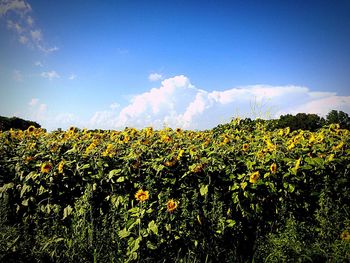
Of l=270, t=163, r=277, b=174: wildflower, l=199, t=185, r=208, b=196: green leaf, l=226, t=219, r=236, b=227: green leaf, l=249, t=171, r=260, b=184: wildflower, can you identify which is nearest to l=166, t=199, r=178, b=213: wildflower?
l=199, t=185, r=208, b=196: green leaf

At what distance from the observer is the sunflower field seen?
9.24ft

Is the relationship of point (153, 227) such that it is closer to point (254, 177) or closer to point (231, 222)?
point (231, 222)

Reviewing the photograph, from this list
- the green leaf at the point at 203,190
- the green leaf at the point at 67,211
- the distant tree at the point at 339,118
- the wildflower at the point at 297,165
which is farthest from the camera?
the distant tree at the point at 339,118

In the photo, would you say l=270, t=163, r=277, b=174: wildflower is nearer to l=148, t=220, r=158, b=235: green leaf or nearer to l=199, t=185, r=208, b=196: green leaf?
l=199, t=185, r=208, b=196: green leaf

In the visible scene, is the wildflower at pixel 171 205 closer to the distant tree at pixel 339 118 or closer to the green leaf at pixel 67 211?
the green leaf at pixel 67 211

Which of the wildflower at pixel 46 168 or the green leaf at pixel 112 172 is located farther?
the wildflower at pixel 46 168

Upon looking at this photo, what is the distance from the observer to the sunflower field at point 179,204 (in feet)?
9.24

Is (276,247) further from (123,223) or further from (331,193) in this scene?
(123,223)

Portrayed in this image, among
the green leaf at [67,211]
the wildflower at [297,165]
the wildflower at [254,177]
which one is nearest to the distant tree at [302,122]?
the wildflower at [297,165]

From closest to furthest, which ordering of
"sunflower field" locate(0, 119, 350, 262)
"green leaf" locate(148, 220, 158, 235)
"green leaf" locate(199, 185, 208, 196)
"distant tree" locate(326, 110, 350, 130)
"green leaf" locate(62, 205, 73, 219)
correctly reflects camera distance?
"green leaf" locate(148, 220, 158, 235) < "sunflower field" locate(0, 119, 350, 262) < "green leaf" locate(199, 185, 208, 196) < "green leaf" locate(62, 205, 73, 219) < "distant tree" locate(326, 110, 350, 130)

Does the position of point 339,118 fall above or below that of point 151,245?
above

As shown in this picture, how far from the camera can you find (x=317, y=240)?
2.86 meters

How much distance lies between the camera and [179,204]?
2.96 metres

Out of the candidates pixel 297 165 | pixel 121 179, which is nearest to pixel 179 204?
pixel 121 179
